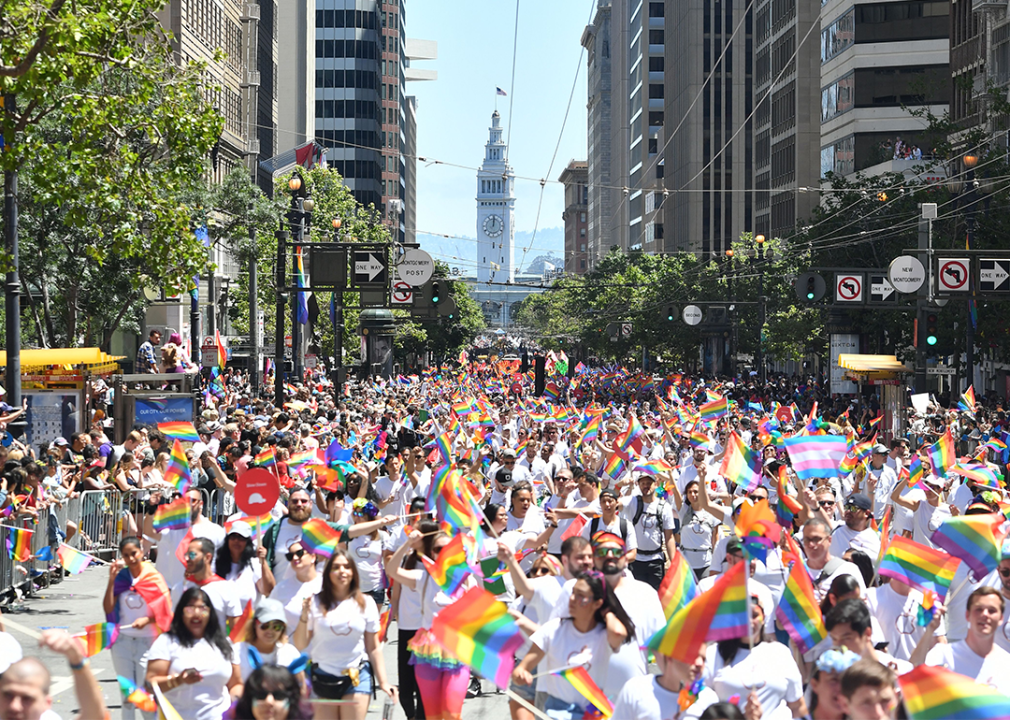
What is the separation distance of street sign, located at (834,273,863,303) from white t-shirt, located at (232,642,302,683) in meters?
26.4

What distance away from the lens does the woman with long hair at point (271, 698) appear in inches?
241

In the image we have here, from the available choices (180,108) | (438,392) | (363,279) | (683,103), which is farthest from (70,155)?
(683,103)

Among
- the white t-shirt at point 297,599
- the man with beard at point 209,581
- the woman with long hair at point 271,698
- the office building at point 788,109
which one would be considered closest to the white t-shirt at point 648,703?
the woman with long hair at point 271,698

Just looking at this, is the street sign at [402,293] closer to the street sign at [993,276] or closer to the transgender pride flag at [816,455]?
the street sign at [993,276]

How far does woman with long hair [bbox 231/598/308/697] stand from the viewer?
784 centimetres

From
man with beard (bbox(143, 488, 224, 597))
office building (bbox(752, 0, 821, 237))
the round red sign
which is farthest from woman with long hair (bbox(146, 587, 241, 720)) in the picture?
office building (bbox(752, 0, 821, 237))

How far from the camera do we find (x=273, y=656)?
784 centimetres

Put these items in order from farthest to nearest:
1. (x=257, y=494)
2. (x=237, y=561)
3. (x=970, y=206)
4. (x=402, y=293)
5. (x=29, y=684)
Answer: (x=402, y=293) → (x=970, y=206) → (x=257, y=494) → (x=237, y=561) → (x=29, y=684)

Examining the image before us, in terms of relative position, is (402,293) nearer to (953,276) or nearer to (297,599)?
(953,276)

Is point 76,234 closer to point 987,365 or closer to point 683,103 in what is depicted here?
point 987,365

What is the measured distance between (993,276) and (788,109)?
65.5 m

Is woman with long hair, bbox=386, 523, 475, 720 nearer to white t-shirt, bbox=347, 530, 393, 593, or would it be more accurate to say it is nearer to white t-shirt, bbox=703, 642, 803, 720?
white t-shirt, bbox=703, 642, 803, 720

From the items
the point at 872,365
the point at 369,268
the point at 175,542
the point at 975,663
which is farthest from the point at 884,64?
the point at 975,663

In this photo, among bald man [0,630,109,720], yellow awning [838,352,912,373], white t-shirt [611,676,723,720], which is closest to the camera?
bald man [0,630,109,720]
